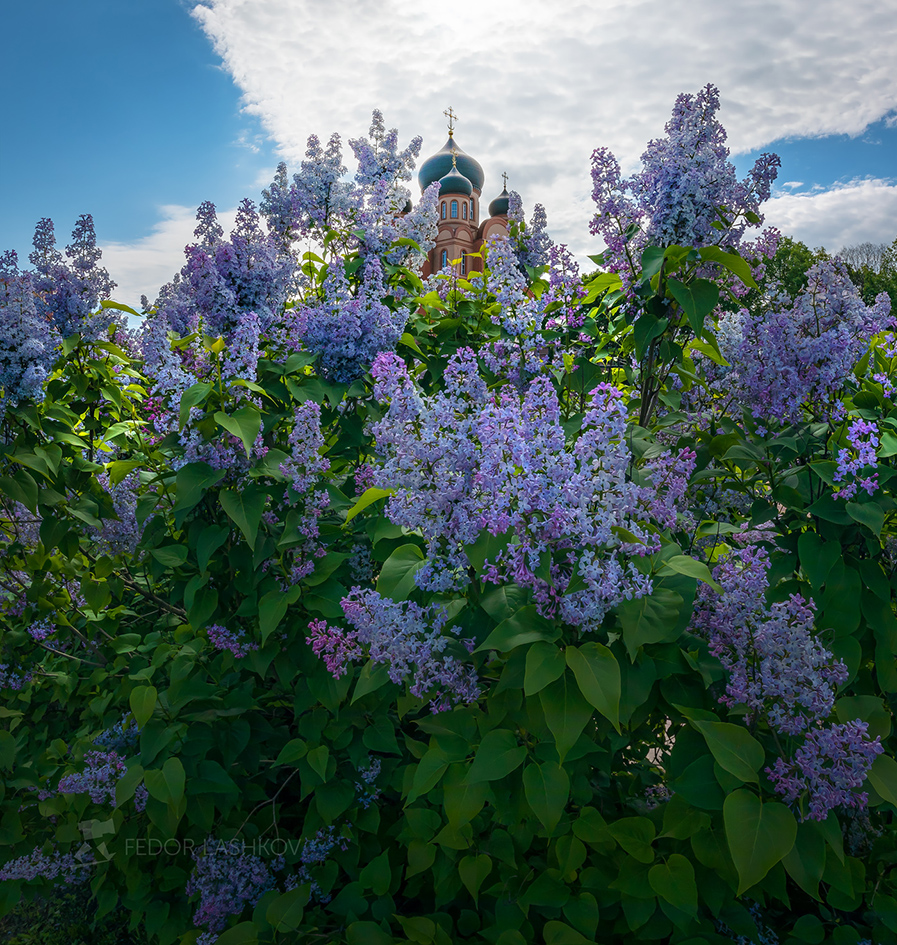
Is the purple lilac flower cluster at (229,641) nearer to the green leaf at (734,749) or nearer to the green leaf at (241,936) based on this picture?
the green leaf at (241,936)

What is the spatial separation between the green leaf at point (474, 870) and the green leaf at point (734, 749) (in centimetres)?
95

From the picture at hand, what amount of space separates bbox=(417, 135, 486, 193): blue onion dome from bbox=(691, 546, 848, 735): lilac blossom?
3506 cm

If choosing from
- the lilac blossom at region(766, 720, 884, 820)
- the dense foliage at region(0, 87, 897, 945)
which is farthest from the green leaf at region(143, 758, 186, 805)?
the lilac blossom at region(766, 720, 884, 820)

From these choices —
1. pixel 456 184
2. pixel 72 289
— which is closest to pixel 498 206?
pixel 456 184

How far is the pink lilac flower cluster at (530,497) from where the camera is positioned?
1739mm

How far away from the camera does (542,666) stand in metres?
1.74

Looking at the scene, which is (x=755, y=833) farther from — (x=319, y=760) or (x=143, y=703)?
(x=143, y=703)

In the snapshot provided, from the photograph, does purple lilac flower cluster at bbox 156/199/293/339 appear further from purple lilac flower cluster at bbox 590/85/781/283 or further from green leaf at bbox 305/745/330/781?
green leaf at bbox 305/745/330/781

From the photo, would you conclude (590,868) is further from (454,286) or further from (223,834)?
(454,286)

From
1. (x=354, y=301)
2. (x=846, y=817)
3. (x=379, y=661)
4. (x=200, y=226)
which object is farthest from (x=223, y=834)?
(x=200, y=226)

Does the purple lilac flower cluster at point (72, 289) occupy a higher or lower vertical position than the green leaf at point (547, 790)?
higher

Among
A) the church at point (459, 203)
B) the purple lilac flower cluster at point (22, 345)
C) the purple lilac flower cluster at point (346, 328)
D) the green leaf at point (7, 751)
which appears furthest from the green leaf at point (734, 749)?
the church at point (459, 203)

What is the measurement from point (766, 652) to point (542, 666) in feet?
2.62

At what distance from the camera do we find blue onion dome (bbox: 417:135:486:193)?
1371 inches
